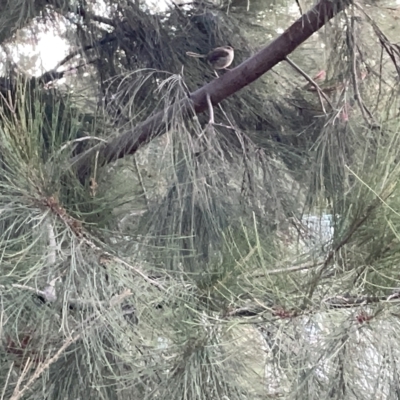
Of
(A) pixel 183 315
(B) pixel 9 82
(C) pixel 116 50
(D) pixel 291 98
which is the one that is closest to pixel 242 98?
(D) pixel 291 98

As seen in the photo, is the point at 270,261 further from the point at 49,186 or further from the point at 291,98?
the point at 291,98

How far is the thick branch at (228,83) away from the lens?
2.19 feet

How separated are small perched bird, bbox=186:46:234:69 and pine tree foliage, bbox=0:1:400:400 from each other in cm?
7

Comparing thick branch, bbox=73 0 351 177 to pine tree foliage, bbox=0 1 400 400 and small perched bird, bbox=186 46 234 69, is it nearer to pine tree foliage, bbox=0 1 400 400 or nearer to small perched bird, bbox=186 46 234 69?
pine tree foliage, bbox=0 1 400 400

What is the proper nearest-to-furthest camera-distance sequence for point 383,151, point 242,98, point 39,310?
point 383,151
point 39,310
point 242,98

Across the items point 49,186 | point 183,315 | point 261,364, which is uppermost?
point 49,186

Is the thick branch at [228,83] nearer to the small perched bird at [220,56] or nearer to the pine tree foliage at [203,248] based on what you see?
the pine tree foliage at [203,248]

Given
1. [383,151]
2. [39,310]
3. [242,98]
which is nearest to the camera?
[383,151]

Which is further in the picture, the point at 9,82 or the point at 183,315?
the point at 9,82

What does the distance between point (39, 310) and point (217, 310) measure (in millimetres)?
194

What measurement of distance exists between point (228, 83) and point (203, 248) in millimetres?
239

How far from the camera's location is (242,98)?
1008 millimetres

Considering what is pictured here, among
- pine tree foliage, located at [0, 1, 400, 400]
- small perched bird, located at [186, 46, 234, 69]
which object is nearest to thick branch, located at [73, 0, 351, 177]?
pine tree foliage, located at [0, 1, 400, 400]

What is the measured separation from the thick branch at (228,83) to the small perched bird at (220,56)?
17cm
